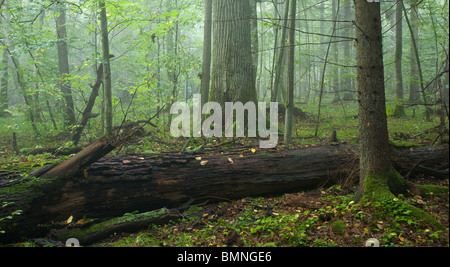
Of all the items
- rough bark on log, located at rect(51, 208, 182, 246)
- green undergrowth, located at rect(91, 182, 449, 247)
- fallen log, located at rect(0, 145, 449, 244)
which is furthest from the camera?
fallen log, located at rect(0, 145, 449, 244)

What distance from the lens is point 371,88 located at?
14.4ft

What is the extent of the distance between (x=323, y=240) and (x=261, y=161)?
227 centimetres

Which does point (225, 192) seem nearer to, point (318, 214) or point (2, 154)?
point (318, 214)

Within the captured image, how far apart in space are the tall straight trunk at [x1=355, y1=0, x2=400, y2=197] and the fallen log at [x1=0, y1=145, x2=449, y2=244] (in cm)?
91

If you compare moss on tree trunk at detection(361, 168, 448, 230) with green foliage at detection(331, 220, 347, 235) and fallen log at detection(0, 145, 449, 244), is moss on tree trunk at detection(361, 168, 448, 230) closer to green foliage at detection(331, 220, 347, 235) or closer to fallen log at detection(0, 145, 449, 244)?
green foliage at detection(331, 220, 347, 235)

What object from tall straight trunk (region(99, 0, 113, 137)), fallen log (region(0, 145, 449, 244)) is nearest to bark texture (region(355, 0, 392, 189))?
fallen log (region(0, 145, 449, 244))

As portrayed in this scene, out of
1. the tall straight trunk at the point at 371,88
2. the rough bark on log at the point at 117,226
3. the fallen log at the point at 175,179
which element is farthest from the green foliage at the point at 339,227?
the rough bark on log at the point at 117,226

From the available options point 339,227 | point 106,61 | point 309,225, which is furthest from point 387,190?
point 106,61

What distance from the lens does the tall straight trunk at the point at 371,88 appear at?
4340mm

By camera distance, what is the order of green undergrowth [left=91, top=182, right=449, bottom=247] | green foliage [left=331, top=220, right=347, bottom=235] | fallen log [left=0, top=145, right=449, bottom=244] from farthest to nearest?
fallen log [left=0, top=145, right=449, bottom=244] < green foliage [left=331, top=220, right=347, bottom=235] < green undergrowth [left=91, top=182, right=449, bottom=247]

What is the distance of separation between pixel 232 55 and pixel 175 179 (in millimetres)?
4930

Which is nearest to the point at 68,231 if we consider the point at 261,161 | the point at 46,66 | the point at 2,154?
the point at 261,161

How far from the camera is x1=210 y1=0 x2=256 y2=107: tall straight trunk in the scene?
8734 mm

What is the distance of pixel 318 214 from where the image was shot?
4504 millimetres
